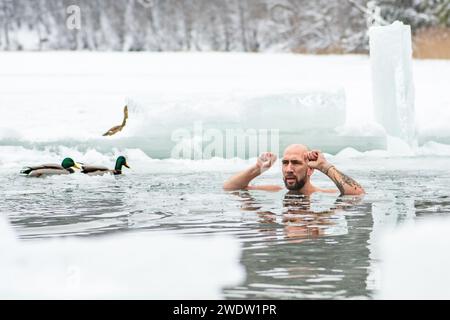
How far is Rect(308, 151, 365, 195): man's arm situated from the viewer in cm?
1080

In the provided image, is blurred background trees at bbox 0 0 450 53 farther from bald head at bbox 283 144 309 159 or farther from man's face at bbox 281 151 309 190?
bald head at bbox 283 144 309 159

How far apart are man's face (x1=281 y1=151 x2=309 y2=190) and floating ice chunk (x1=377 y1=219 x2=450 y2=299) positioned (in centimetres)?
177

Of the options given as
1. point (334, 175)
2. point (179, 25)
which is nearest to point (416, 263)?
point (334, 175)

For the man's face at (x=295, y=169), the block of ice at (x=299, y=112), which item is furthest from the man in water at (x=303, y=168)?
the block of ice at (x=299, y=112)

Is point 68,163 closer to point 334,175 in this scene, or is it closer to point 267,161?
point 334,175

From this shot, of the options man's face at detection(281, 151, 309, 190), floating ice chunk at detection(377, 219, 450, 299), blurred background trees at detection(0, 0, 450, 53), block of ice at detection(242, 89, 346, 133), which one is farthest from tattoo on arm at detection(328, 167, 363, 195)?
blurred background trees at detection(0, 0, 450, 53)

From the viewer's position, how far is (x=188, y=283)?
681 cm

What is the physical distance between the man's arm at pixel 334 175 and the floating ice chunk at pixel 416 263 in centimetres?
167

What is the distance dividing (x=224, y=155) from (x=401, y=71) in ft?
9.61

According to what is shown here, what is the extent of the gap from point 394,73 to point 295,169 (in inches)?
310

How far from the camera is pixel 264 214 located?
1024cm

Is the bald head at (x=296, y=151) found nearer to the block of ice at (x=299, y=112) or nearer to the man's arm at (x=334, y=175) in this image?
the man's arm at (x=334, y=175)

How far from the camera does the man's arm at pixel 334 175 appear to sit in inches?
425
